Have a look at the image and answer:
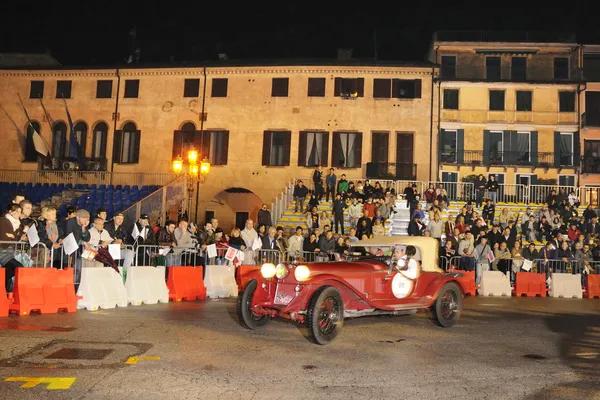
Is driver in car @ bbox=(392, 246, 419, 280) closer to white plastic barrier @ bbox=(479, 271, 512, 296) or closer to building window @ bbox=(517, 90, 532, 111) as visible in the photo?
white plastic barrier @ bbox=(479, 271, 512, 296)

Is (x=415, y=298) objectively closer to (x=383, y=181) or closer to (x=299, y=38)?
(x=383, y=181)

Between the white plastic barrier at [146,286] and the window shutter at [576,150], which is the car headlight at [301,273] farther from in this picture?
the window shutter at [576,150]

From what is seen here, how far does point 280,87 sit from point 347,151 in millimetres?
5476

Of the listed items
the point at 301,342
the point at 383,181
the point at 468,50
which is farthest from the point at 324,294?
the point at 468,50

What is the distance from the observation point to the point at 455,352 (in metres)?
8.35

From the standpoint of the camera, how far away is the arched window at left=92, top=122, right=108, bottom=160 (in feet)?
121

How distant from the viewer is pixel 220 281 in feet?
50.8

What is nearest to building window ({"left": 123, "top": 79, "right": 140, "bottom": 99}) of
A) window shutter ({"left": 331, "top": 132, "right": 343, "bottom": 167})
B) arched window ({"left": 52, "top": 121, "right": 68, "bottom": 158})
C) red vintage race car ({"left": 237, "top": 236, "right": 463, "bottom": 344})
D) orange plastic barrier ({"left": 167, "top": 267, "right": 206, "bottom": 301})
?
arched window ({"left": 52, "top": 121, "right": 68, "bottom": 158})

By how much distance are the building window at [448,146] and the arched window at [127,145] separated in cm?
1826

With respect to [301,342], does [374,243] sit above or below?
above

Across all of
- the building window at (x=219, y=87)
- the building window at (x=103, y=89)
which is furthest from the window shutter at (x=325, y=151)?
the building window at (x=103, y=89)

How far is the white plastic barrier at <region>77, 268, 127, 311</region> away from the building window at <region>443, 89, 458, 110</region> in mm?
27737

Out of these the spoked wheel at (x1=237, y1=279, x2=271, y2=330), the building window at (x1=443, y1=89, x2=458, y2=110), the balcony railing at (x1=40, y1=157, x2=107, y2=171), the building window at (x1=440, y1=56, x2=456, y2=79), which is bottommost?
the spoked wheel at (x1=237, y1=279, x2=271, y2=330)

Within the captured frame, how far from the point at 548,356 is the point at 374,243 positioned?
12.7 feet
